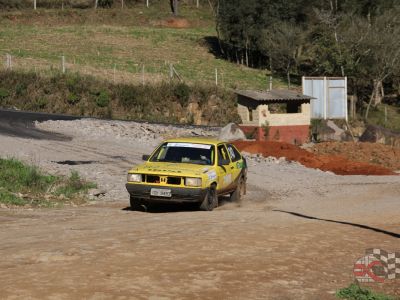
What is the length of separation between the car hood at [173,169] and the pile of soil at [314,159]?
1210 cm

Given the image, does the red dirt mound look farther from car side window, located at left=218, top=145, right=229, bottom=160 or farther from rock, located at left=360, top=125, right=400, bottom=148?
car side window, located at left=218, top=145, right=229, bottom=160

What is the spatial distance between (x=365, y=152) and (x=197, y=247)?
2189cm

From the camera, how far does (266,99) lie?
1342 inches

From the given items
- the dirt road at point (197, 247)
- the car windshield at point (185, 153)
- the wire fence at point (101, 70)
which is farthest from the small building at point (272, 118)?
the car windshield at point (185, 153)

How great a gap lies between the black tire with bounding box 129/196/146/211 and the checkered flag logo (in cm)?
586

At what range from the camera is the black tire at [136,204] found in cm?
1451

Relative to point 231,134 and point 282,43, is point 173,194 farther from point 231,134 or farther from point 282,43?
point 282,43

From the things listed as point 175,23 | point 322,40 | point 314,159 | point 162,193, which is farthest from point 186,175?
point 175,23

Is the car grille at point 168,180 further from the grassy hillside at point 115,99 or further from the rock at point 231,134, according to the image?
the grassy hillside at point 115,99

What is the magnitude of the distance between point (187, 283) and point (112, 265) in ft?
3.82

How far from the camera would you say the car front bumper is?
45.6 feet

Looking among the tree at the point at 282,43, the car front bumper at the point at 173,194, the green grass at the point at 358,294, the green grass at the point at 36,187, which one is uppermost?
the tree at the point at 282,43

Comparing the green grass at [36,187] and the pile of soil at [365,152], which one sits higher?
the green grass at [36,187]

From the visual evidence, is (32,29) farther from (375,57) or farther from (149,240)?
(149,240)
